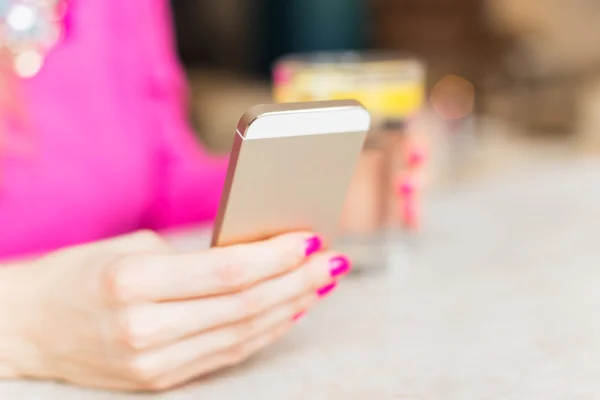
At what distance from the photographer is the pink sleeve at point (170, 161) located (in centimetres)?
92

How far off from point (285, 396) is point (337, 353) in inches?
2.7

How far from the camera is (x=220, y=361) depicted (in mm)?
468

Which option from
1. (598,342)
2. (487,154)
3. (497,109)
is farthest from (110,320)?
(497,109)

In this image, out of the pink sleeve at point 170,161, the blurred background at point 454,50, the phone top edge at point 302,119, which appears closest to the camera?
the phone top edge at point 302,119

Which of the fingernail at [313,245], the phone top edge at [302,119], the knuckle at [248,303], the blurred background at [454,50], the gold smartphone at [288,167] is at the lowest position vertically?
the blurred background at [454,50]

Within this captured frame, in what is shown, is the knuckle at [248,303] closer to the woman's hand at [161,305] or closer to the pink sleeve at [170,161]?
the woman's hand at [161,305]

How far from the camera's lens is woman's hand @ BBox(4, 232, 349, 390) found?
0.43 metres

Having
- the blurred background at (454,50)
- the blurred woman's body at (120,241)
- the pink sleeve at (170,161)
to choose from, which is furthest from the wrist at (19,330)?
the blurred background at (454,50)

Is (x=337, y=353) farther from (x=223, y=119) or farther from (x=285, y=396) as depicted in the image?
(x=223, y=119)

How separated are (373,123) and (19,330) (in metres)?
0.35

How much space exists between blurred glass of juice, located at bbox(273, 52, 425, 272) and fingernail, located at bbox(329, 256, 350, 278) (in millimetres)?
176

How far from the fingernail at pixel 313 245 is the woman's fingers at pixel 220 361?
0.16 feet

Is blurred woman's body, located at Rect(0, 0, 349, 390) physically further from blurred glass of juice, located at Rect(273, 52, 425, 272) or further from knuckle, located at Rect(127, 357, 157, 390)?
A: blurred glass of juice, located at Rect(273, 52, 425, 272)

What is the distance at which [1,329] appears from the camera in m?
0.50
